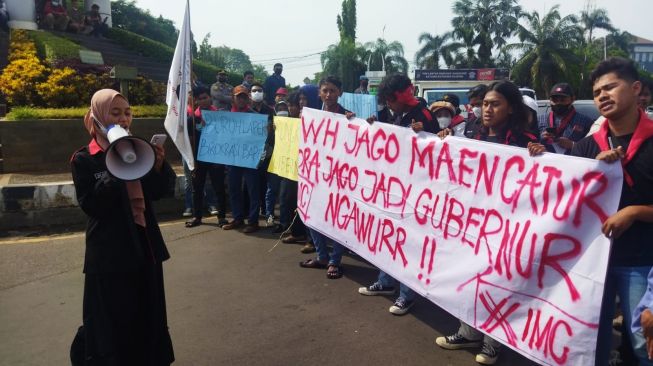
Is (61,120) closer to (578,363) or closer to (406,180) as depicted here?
(406,180)

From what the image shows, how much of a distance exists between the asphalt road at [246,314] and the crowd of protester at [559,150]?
0.59 feet

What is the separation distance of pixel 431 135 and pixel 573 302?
4.66 feet

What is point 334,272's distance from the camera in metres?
4.68

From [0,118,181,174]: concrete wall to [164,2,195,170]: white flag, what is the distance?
9.23 ft

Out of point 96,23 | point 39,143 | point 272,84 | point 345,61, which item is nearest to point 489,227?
point 39,143

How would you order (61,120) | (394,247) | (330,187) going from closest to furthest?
1. (394,247)
2. (330,187)
3. (61,120)

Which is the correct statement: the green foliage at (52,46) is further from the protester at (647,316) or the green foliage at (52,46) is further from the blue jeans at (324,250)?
the protester at (647,316)

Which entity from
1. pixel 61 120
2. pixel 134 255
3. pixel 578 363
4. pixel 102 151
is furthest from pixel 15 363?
pixel 61 120

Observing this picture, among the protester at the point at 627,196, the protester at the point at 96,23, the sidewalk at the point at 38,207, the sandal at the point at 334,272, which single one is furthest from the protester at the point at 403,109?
the protester at the point at 96,23

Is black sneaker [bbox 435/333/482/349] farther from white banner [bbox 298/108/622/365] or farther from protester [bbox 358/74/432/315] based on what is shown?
protester [bbox 358/74/432/315]

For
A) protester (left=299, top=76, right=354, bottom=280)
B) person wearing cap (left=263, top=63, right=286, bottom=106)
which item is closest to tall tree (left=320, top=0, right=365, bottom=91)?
person wearing cap (left=263, top=63, right=286, bottom=106)

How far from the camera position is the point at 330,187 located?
14.7ft

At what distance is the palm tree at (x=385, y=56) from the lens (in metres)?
47.1

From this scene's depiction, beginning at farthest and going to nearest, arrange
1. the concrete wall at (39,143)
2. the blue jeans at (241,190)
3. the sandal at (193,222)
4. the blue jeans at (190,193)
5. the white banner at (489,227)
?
the concrete wall at (39,143) < the blue jeans at (190,193) < the sandal at (193,222) < the blue jeans at (241,190) < the white banner at (489,227)
